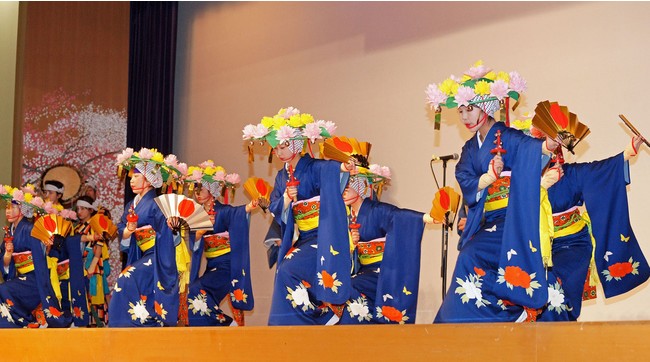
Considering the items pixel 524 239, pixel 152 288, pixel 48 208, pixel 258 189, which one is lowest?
pixel 152 288

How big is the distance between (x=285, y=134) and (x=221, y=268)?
5.28ft

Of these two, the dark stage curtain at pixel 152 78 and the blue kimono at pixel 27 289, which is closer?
the blue kimono at pixel 27 289

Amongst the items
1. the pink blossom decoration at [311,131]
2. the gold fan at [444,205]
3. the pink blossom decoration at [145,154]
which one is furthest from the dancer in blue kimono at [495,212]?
the pink blossom decoration at [145,154]

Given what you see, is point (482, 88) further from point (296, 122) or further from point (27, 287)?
point (27, 287)

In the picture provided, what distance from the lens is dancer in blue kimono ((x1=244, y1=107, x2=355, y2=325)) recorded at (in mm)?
5445

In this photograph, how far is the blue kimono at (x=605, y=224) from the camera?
469 centimetres

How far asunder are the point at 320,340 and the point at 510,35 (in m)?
3.99

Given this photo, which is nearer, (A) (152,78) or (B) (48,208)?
(B) (48,208)

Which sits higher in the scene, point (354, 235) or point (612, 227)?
point (612, 227)

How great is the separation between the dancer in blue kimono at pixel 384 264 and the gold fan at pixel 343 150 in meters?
0.24

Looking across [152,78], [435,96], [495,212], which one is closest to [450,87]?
[435,96]

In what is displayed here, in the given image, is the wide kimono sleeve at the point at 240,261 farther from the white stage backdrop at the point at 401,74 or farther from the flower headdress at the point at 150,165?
the white stage backdrop at the point at 401,74

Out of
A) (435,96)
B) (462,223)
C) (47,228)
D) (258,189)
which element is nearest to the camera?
(435,96)

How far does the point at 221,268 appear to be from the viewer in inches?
273
